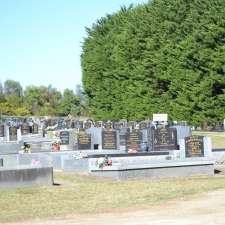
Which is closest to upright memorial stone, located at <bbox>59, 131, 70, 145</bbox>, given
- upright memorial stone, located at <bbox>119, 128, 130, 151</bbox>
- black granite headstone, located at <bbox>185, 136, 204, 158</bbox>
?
upright memorial stone, located at <bbox>119, 128, 130, 151</bbox>

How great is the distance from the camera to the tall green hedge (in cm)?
5069

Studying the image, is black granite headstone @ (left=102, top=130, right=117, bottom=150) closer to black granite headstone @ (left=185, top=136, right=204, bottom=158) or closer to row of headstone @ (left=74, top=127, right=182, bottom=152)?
row of headstone @ (left=74, top=127, right=182, bottom=152)

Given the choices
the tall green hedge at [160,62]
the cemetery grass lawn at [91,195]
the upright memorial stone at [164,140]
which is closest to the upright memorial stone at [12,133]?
the upright memorial stone at [164,140]

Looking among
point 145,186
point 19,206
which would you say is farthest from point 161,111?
point 19,206

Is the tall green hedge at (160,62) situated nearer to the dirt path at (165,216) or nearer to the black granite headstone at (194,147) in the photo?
the black granite headstone at (194,147)

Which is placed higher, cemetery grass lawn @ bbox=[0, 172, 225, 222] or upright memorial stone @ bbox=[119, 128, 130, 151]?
upright memorial stone @ bbox=[119, 128, 130, 151]

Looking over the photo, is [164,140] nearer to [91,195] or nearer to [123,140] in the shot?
[123,140]

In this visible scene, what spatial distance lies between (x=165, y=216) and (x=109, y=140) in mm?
18882

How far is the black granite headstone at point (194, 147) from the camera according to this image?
25547 millimetres

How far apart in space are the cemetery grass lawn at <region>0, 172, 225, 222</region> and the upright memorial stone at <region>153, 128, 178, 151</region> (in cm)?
872

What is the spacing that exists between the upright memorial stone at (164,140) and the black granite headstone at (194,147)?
4306 mm

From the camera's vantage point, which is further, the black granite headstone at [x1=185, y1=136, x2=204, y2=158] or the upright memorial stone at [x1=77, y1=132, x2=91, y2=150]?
the upright memorial stone at [x1=77, y1=132, x2=91, y2=150]

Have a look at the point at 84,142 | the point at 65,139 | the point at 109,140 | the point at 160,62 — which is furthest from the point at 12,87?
the point at 109,140

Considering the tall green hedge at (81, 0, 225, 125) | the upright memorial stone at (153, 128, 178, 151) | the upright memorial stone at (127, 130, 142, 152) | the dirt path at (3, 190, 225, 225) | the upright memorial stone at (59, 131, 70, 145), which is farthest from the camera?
the tall green hedge at (81, 0, 225, 125)
